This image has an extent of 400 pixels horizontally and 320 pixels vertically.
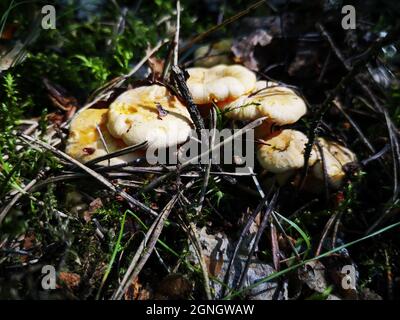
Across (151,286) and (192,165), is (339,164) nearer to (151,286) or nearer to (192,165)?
(192,165)

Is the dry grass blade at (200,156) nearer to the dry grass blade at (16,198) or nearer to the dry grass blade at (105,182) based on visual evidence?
the dry grass blade at (105,182)

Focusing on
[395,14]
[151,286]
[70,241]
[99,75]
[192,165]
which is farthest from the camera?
[395,14]

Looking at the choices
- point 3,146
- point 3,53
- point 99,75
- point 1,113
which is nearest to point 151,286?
point 3,146

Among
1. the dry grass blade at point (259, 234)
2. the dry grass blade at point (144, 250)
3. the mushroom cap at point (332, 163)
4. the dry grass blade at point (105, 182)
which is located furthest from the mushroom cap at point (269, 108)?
the dry grass blade at point (105, 182)

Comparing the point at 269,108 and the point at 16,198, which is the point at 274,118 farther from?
the point at 16,198

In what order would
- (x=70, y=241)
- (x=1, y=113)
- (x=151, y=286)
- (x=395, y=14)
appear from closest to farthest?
(x=70, y=241)
(x=151, y=286)
(x=1, y=113)
(x=395, y=14)

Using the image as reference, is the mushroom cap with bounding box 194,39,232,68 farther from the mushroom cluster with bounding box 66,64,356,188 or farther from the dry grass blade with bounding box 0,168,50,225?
the dry grass blade with bounding box 0,168,50,225
